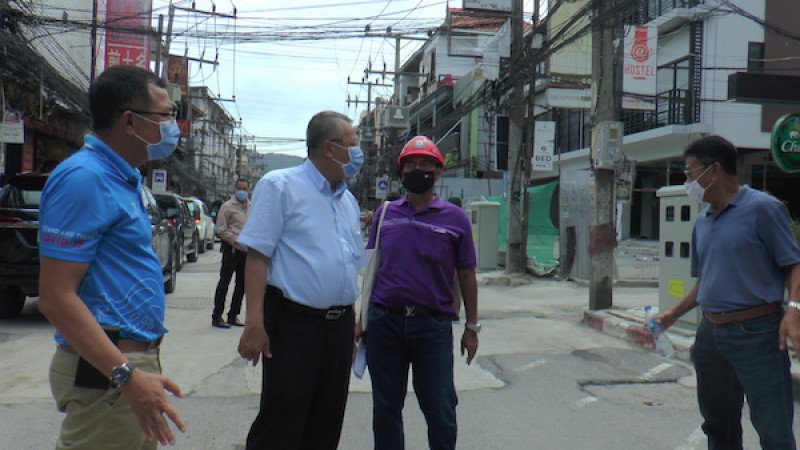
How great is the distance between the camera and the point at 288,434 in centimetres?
305

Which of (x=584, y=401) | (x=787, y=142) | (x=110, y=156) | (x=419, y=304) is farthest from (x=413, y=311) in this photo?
(x=787, y=142)

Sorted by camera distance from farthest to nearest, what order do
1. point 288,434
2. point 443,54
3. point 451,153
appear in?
1. point 443,54
2. point 451,153
3. point 288,434

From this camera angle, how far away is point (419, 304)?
370 cm

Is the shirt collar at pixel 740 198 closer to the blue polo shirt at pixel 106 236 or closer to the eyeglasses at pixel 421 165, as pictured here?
the eyeglasses at pixel 421 165

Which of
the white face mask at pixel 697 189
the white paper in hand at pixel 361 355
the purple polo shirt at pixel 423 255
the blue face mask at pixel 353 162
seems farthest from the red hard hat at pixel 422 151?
the white face mask at pixel 697 189

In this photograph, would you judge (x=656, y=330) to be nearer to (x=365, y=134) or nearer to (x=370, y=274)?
(x=370, y=274)

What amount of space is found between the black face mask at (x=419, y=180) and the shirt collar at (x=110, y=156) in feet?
6.11

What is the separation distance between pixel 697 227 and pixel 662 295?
5056mm

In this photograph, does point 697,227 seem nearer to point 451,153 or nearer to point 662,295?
point 662,295

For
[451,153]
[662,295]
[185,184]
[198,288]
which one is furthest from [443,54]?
[662,295]

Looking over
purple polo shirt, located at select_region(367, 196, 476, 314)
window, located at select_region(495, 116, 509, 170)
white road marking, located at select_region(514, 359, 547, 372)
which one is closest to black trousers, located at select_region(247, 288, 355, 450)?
purple polo shirt, located at select_region(367, 196, 476, 314)

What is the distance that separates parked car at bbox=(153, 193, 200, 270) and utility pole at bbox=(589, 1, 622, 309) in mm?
8323

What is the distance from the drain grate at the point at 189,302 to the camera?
10.7 m

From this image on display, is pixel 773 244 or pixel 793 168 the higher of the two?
pixel 793 168
